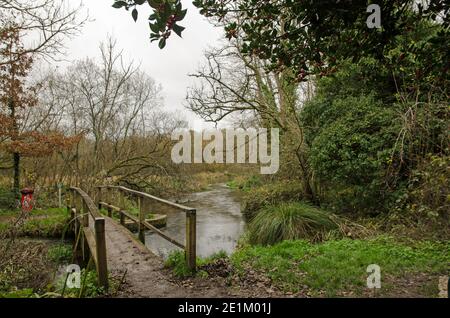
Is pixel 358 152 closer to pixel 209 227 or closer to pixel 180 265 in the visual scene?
pixel 180 265

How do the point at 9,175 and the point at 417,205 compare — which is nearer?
the point at 417,205

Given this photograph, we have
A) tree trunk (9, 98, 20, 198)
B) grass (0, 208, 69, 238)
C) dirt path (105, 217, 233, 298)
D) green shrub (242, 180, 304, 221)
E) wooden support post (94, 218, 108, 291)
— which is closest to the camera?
wooden support post (94, 218, 108, 291)

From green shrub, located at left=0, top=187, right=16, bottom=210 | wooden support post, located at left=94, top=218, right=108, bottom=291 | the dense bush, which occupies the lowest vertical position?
green shrub, located at left=0, top=187, right=16, bottom=210

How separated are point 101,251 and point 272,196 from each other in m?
8.54

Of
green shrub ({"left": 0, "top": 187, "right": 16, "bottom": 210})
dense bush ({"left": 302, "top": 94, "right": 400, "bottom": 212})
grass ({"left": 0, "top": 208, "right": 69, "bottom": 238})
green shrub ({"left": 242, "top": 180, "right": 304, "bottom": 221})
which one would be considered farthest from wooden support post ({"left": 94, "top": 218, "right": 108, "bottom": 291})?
green shrub ({"left": 0, "top": 187, "right": 16, "bottom": 210})

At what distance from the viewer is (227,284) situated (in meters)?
4.32

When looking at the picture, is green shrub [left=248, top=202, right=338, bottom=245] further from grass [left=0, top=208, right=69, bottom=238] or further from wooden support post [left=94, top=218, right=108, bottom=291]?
grass [left=0, top=208, right=69, bottom=238]

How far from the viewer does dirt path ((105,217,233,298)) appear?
4.02 meters

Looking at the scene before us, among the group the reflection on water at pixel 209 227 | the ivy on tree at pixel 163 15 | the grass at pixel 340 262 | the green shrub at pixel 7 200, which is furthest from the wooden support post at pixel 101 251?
the green shrub at pixel 7 200

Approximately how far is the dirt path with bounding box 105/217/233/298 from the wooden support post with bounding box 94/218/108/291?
27 centimetres

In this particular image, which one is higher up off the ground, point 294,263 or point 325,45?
point 325,45
